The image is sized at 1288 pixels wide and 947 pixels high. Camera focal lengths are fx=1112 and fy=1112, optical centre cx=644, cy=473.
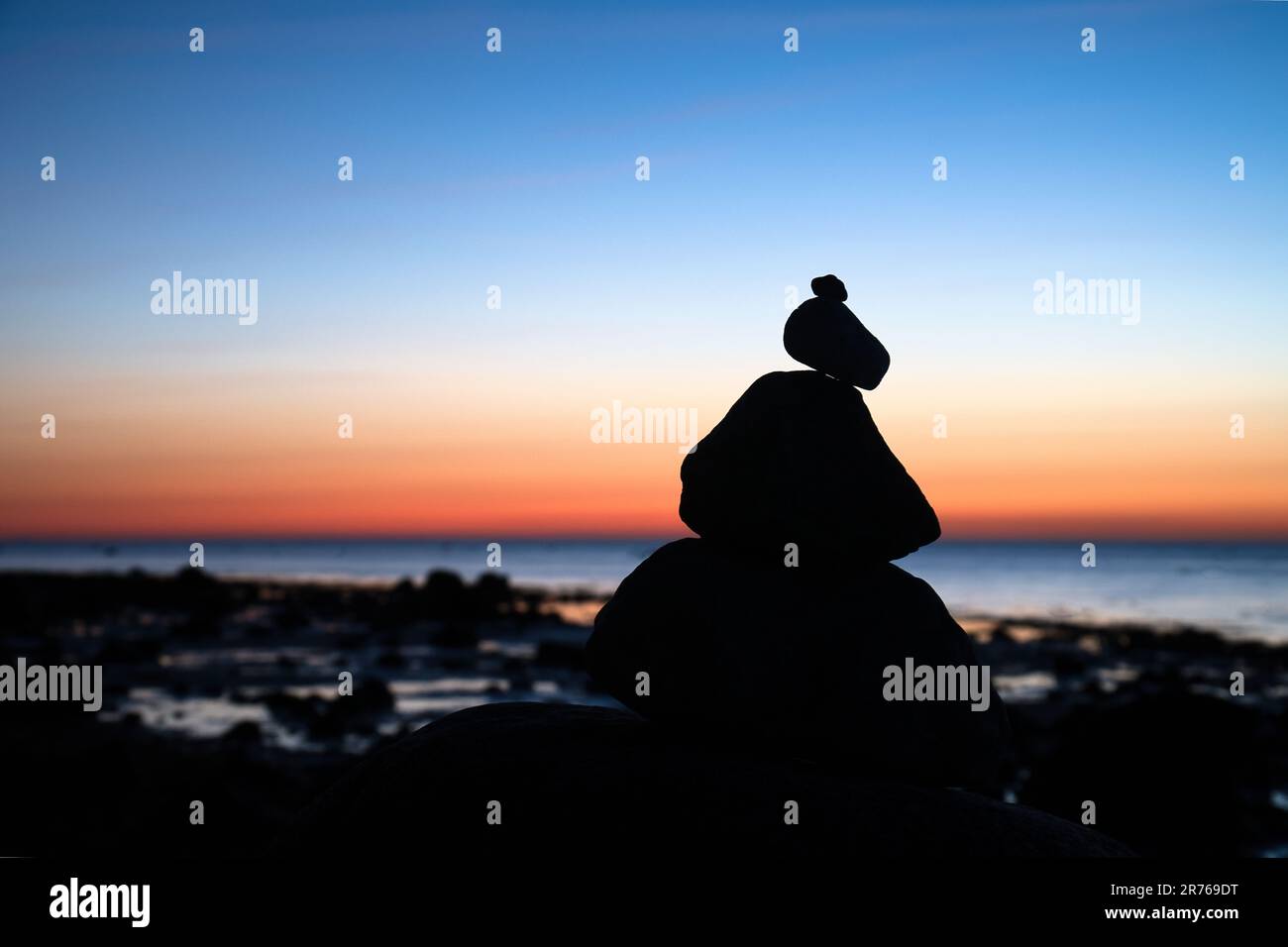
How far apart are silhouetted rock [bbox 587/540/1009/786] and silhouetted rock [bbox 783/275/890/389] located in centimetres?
154

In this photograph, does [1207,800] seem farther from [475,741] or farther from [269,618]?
[269,618]

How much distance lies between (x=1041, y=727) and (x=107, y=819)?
55.1 ft

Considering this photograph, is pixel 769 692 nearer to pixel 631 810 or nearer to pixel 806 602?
pixel 806 602

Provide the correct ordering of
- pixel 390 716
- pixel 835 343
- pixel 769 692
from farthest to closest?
pixel 390 716
pixel 835 343
pixel 769 692

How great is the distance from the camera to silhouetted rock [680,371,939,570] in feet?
26.2

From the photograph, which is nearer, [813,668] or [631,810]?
[631,810]

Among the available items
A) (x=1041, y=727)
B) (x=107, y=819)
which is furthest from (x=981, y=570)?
(x=107, y=819)

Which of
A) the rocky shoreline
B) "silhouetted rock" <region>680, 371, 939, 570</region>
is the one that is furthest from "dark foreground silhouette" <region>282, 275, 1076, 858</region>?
the rocky shoreline

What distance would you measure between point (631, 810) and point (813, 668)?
1.70 meters

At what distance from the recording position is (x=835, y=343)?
817cm

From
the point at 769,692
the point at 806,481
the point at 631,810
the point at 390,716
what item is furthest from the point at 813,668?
the point at 390,716

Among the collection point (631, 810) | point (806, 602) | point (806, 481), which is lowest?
point (631, 810)

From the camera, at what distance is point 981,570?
11194 centimetres
